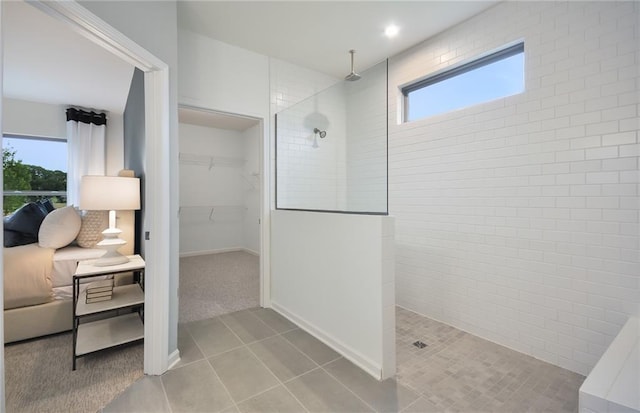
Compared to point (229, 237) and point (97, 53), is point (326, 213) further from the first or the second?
point (229, 237)

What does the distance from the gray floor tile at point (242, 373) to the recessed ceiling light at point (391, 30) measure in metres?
2.99

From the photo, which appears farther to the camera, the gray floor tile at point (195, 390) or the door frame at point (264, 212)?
the door frame at point (264, 212)

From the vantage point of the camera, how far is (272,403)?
1.64 m

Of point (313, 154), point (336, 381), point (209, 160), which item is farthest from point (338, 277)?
point (209, 160)

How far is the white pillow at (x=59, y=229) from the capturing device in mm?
2525

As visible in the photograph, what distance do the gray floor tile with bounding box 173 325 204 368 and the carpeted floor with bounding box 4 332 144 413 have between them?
26cm

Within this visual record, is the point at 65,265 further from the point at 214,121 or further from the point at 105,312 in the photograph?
the point at 214,121

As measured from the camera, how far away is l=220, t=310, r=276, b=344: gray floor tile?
8.02 ft

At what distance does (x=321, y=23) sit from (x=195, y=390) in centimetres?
296

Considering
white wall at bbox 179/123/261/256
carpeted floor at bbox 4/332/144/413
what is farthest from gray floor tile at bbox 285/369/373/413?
white wall at bbox 179/123/261/256

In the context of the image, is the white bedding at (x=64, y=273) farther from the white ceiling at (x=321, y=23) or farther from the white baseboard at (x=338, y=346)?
the white ceiling at (x=321, y=23)

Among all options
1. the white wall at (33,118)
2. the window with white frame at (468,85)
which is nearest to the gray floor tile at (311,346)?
the window with white frame at (468,85)

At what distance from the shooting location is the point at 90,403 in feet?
5.34

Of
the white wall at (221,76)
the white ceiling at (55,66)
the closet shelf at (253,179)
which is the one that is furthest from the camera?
the closet shelf at (253,179)
